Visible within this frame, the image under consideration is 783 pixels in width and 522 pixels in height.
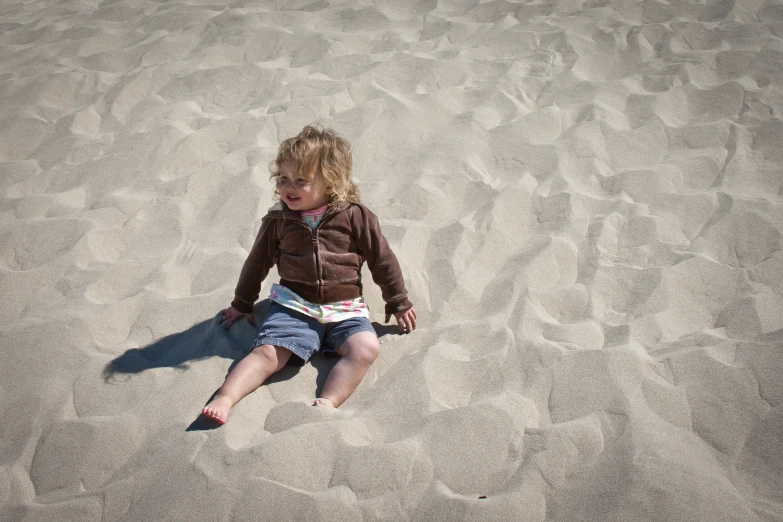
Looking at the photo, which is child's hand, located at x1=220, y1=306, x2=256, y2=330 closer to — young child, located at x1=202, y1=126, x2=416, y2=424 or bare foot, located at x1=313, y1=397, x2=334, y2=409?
young child, located at x1=202, y1=126, x2=416, y2=424

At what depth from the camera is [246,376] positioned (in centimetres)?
199

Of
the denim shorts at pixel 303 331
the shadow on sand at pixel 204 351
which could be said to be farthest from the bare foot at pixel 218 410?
the denim shorts at pixel 303 331

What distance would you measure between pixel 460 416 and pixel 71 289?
1684mm

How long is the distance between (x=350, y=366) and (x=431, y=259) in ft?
Result: 2.29

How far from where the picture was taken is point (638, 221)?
2617 millimetres

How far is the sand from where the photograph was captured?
1677 mm

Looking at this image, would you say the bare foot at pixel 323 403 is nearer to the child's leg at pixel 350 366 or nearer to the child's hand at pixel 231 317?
the child's leg at pixel 350 366

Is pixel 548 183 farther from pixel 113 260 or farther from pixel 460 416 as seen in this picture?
pixel 113 260

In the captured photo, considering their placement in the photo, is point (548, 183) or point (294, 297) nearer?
point (294, 297)

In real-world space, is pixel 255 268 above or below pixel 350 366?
above

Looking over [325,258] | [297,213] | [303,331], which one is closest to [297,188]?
[297,213]

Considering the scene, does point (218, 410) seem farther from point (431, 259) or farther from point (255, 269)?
point (431, 259)

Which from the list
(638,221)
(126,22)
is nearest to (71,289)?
(638,221)

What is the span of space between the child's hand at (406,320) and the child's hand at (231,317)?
558mm
